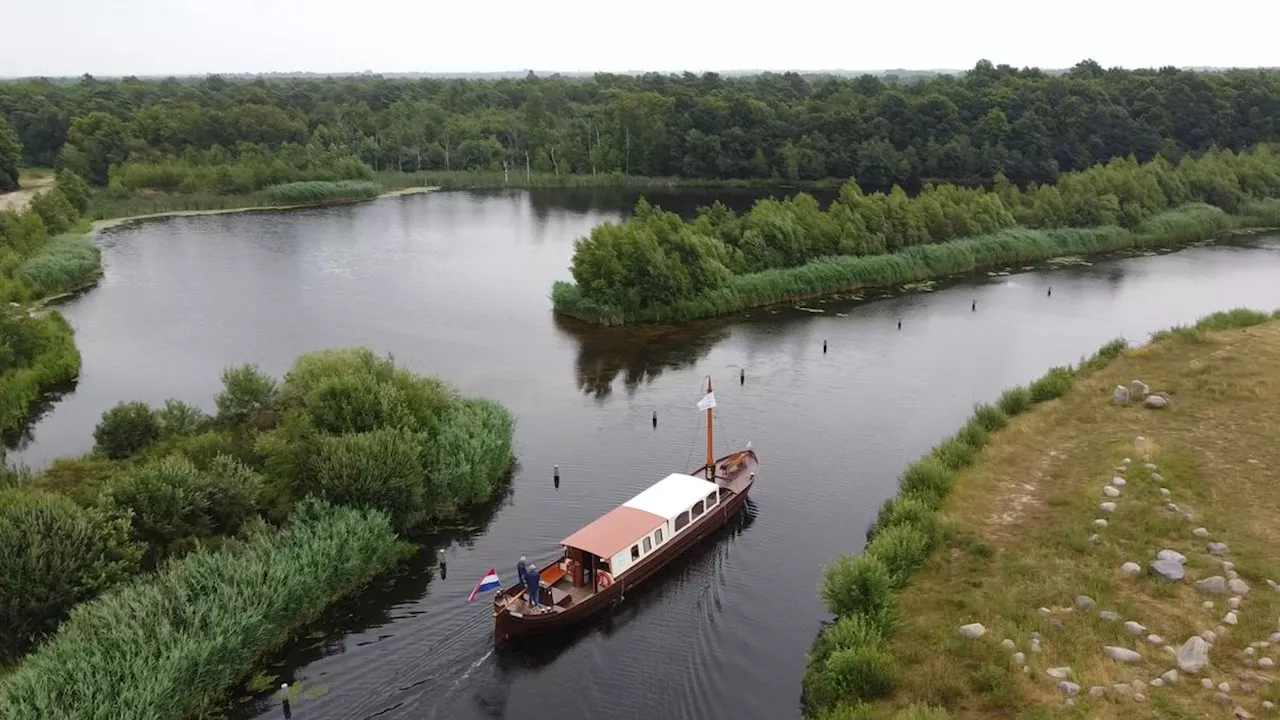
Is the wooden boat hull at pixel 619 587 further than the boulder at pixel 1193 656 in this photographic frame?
Yes

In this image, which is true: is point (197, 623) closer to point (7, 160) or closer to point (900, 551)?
point (900, 551)

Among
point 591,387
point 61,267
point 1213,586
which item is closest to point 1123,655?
point 1213,586

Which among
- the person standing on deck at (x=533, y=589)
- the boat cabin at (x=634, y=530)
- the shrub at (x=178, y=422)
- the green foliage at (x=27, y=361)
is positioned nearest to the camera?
the person standing on deck at (x=533, y=589)

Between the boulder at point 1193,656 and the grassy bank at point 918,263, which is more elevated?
the grassy bank at point 918,263

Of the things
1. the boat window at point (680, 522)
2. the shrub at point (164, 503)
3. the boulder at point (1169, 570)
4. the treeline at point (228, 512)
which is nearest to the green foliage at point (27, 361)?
the treeline at point (228, 512)

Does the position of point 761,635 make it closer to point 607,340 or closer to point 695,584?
point 695,584

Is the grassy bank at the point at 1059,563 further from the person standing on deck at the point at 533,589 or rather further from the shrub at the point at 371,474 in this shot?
the shrub at the point at 371,474
